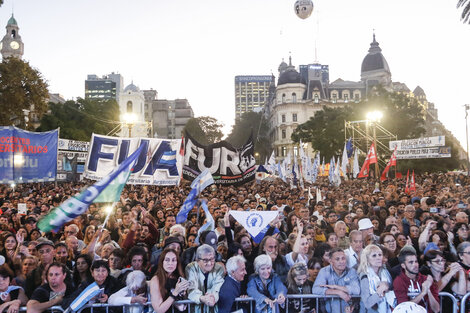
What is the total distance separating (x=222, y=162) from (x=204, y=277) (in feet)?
31.7

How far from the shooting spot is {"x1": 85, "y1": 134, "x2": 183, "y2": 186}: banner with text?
408 inches

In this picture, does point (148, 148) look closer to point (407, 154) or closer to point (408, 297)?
point (408, 297)

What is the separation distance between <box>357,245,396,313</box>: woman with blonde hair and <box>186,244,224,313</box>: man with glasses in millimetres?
1432

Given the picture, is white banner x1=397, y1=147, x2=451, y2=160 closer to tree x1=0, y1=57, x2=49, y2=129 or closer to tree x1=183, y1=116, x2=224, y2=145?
tree x1=0, y1=57, x2=49, y2=129

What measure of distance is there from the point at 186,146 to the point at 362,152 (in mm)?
34647

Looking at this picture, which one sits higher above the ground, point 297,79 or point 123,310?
point 297,79

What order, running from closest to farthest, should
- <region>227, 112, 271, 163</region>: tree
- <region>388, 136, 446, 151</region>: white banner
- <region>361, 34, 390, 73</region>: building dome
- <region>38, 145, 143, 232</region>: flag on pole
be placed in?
<region>38, 145, 143, 232</region>: flag on pole < <region>388, 136, 446, 151</region>: white banner < <region>361, 34, 390, 73</region>: building dome < <region>227, 112, 271, 163</region>: tree

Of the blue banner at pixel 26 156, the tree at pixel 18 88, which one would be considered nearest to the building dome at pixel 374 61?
the tree at pixel 18 88

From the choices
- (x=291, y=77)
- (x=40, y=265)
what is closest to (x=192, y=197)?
(x=40, y=265)

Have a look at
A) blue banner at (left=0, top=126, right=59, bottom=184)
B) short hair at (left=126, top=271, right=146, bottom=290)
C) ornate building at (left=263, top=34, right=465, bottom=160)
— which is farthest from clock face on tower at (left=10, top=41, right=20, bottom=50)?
short hair at (left=126, top=271, right=146, bottom=290)

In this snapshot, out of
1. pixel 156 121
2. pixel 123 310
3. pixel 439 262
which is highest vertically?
pixel 156 121

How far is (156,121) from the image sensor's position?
117 metres

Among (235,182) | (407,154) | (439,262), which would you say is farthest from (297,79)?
(439,262)

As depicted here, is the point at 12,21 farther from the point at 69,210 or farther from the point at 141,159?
the point at 69,210
